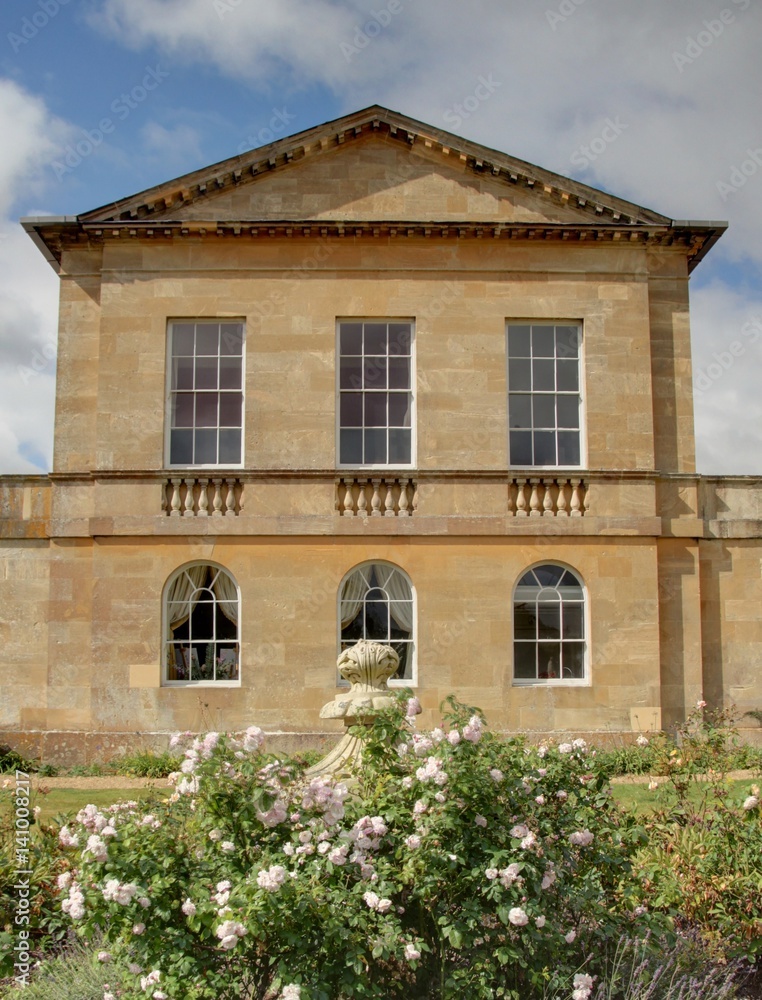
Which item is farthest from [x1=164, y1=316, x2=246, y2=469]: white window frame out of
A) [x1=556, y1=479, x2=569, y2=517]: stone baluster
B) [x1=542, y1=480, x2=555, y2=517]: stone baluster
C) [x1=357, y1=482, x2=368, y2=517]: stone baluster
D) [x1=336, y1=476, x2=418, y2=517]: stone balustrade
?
[x1=556, y1=479, x2=569, y2=517]: stone baluster

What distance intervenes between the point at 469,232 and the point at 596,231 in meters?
2.23

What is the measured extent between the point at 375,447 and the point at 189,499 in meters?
3.29

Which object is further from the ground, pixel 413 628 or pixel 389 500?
pixel 389 500

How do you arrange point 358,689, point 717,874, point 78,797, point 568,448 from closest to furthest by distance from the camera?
point 717,874 < point 358,689 < point 78,797 < point 568,448

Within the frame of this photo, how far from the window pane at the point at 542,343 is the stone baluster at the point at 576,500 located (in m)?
2.36

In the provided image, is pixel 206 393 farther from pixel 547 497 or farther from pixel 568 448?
pixel 568 448

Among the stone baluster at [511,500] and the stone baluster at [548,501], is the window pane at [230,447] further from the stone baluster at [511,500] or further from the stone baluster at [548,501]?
the stone baluster at [548,501]

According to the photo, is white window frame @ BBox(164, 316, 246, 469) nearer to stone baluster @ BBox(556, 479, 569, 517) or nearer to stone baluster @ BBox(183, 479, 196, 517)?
stone baluster @ BBox(183, 479, 196, 517)

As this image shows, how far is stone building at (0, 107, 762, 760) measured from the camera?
16.0 m

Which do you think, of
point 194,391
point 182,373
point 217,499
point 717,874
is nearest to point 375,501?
point 217,499

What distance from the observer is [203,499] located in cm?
1630

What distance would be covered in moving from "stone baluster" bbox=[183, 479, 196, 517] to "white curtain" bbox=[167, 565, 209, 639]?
35.8 inches

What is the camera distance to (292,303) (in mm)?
16812

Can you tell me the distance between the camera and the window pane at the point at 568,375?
672 inches
